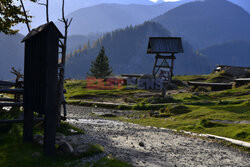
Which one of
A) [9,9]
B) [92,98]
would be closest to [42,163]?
→ [9,9]

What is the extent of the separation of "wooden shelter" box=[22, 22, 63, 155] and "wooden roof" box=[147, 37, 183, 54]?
32.2 meters

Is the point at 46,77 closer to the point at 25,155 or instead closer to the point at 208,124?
the point at 25,155

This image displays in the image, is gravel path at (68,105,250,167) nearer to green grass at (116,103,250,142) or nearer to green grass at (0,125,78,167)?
green grass at (116,103,250,142)

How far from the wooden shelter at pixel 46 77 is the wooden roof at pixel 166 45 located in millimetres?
32233

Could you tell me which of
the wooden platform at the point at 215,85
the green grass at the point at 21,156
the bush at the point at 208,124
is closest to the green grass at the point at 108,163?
the green grass at the point at 21,156

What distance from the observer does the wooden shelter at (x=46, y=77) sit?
7.41m

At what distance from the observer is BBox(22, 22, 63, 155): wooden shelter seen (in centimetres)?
741

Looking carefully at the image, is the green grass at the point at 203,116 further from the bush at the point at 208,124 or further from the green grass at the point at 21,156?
the green grass at the point at 21,156

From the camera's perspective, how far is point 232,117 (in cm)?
1764

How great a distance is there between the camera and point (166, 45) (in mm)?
39344

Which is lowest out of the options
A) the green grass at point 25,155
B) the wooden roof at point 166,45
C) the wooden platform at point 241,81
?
the green grass at point 25,155

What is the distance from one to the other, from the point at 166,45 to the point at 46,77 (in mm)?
33749

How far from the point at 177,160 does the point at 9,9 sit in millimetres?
15106

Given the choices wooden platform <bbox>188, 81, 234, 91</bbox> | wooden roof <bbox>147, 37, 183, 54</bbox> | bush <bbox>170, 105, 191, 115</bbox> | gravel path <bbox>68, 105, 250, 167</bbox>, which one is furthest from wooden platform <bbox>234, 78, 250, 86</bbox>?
gravel path <bbox>68, 105, 250, 167</bbox>
